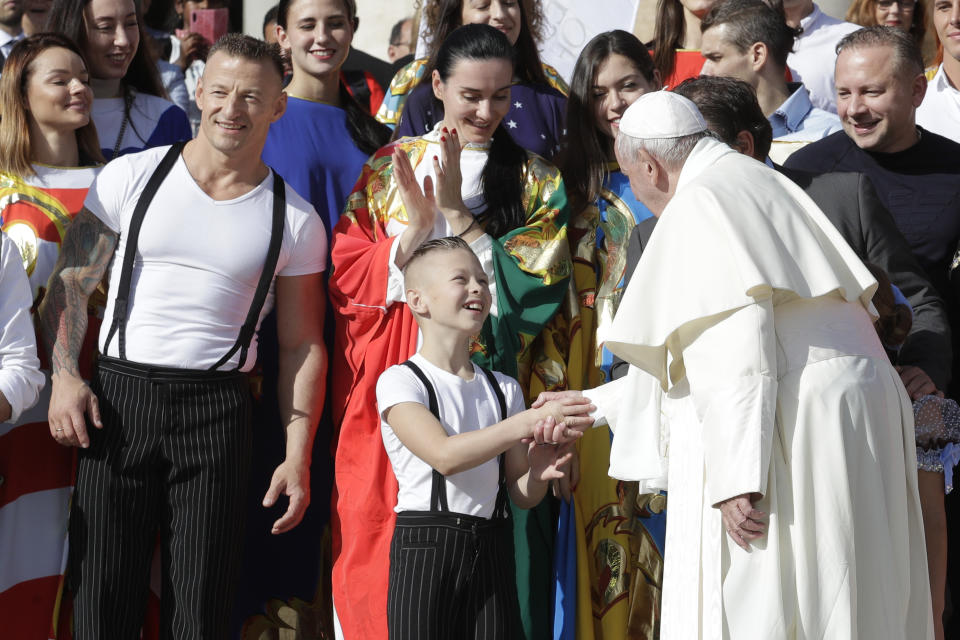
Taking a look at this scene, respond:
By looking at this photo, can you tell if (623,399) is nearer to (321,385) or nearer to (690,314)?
(690,314)

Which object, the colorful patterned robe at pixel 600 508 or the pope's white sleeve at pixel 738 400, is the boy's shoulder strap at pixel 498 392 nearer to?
the colorful patterned robe at pixel 600 508

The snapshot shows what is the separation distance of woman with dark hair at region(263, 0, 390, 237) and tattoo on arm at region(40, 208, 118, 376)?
92 centimetres

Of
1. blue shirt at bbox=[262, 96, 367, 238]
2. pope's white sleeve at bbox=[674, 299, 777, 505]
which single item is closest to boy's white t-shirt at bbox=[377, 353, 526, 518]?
pope's white sleeve at bbox=[674, 299, 777, 505]

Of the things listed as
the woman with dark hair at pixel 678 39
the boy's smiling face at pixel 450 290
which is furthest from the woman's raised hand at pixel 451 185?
the woman with dark hair at pixel 678 39

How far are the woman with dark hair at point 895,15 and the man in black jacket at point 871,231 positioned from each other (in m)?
2.75

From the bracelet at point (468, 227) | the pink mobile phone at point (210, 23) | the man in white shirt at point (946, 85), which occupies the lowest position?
the bracelet at point (468, 227)

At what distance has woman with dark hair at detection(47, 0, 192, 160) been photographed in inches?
185

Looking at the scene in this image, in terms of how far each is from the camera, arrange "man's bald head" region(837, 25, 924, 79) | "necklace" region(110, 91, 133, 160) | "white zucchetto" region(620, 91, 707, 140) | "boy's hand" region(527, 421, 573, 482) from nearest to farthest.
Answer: "white zucchetto" region(620, 91, 707, 140) < "boy's hand" region(527, 421, 573, 482) < "man's bald head" region(837, 25, 924, 79) < "necklace" region(110, 91, 133, 160)

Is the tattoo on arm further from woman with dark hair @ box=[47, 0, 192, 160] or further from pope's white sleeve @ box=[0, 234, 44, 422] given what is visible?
woman with dark hair @ box=[47, 0, 192, 160]

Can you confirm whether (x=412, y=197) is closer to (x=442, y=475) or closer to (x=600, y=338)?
(x=600, y=338)

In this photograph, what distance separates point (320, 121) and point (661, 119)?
1956 mm

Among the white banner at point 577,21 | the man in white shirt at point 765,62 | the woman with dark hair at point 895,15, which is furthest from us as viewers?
the white banner at point 577,21

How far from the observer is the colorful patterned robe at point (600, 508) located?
4094 mm

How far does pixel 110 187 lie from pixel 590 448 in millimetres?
1840
